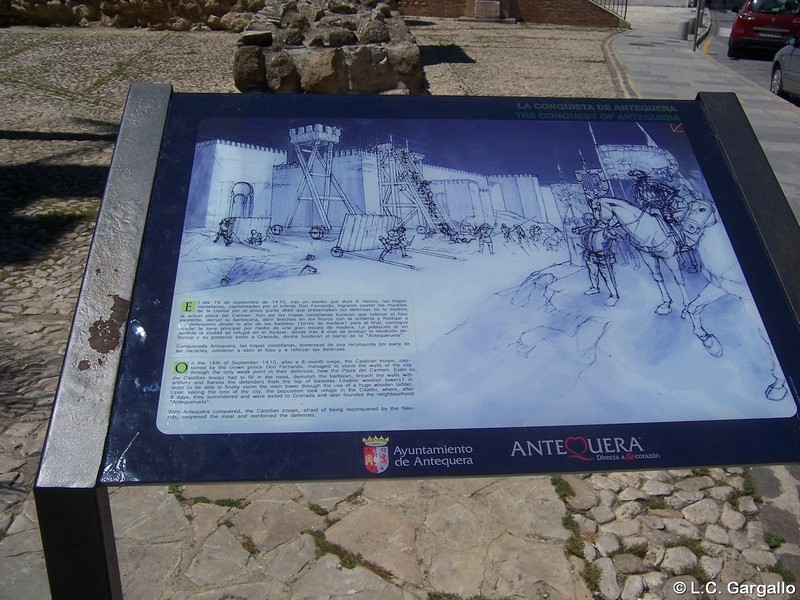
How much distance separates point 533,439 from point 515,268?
0.54 meters

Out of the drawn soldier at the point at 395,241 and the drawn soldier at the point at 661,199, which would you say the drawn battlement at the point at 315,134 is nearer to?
the drawn soldier at the point at 395,241

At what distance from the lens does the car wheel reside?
41.2 feet

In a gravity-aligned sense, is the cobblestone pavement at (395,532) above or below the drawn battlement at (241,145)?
below

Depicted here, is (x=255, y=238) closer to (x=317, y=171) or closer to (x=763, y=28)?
(x=317, y=171)

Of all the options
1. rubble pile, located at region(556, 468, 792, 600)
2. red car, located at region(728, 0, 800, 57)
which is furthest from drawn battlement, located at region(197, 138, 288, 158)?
red car, located at region(728, 0, 800, 57)

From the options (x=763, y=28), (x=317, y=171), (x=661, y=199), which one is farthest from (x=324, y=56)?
(x=763, y=28)

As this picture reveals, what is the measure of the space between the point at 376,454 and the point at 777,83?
42.6 ft

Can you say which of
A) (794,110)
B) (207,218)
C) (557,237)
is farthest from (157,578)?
(794,110)

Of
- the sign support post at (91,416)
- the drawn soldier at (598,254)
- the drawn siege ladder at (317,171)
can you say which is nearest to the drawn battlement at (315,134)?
the drawn siege ladder at (317,171)

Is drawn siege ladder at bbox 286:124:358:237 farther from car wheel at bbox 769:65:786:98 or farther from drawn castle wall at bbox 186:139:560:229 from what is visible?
car wheel at bbox 769:65:786:98

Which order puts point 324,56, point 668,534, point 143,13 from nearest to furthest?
point 668,534 → point 324,56 → point 143,13

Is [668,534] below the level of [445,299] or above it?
below

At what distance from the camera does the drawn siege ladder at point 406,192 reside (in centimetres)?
241

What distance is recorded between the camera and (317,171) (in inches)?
96.3
